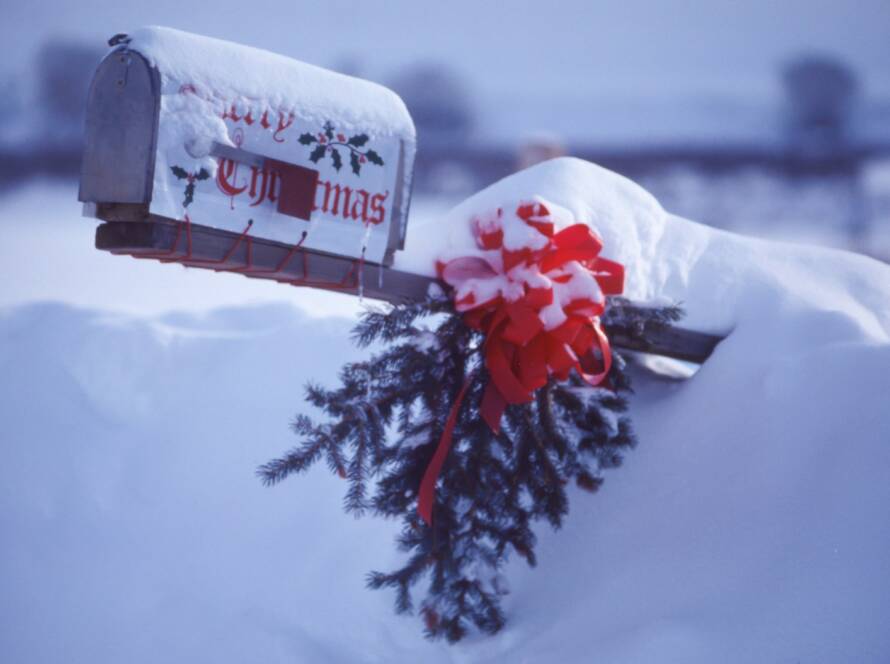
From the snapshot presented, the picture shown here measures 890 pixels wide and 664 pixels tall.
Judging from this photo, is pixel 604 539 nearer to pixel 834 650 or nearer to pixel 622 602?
pixel 622 602

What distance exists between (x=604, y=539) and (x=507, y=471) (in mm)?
272

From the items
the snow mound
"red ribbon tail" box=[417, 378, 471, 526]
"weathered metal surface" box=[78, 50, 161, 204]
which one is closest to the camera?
"weathered metal surface" box=[78, 50, 161, 204]

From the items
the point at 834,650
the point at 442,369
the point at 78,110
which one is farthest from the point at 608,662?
the point at 78,110

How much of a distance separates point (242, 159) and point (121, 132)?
20 cm

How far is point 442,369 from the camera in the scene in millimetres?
1755

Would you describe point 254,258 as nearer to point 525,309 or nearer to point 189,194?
point 189,194

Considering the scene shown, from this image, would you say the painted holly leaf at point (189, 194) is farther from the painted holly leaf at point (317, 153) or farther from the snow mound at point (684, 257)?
the snow mound at point (684, 257)

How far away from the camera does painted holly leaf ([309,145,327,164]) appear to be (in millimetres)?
1527

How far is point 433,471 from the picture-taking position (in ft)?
5.39

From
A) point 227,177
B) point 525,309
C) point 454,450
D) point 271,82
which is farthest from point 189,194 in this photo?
point 454,450

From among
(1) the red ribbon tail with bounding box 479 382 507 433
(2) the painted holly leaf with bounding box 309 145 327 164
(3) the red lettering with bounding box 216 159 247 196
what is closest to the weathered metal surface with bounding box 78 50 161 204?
(3) the red lettering with bounding box 216 159 247 196

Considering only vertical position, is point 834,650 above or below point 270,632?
above

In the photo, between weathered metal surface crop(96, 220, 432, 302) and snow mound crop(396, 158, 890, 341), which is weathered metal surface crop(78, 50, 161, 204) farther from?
snow mound crop(396, 158, 890, 341)

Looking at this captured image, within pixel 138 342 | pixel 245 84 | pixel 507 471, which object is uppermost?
pixel 245 84
